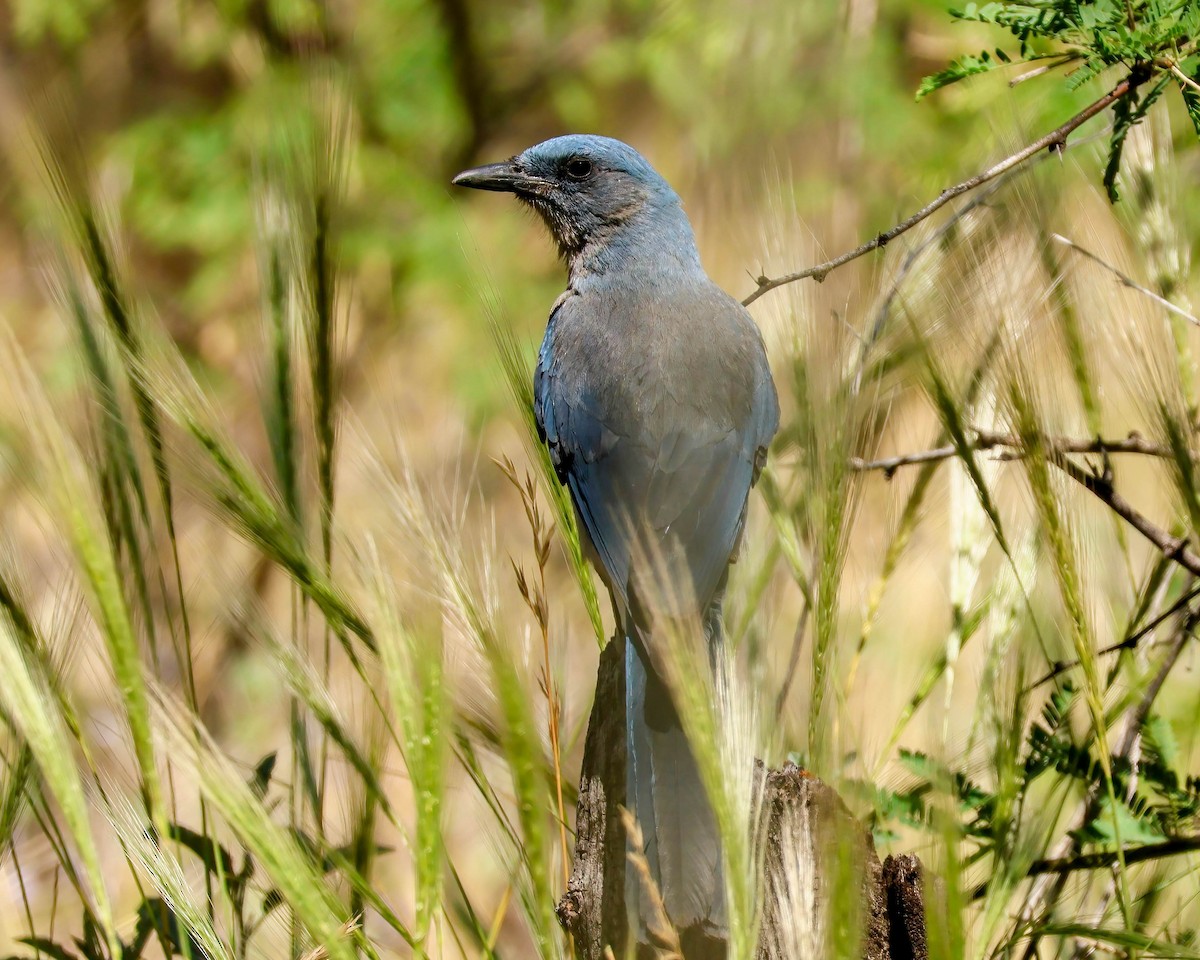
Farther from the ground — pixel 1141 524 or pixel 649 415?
pixel 649 415

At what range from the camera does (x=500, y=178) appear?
12.1 ft

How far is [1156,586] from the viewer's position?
89.0 inches

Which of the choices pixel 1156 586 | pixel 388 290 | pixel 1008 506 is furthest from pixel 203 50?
pixel 1156 586

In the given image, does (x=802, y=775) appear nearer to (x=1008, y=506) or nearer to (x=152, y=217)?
(x=1008, y=506)

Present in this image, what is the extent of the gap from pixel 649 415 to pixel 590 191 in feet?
3.40

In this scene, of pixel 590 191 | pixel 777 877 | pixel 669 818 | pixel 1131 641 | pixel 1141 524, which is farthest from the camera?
pixel 590 191

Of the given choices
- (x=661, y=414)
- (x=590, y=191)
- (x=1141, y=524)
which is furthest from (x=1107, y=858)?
(x=590, y=191)

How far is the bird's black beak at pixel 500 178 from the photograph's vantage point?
3666 mm

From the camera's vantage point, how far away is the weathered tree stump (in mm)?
1603

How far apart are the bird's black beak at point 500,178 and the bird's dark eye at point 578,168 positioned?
124 mm

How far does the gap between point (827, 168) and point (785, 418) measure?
2.35m

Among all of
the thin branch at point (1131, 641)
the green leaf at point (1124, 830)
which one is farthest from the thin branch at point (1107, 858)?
the thin branch at point (1131, 641)

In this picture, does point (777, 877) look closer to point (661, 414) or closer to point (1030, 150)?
point (1030, 150)

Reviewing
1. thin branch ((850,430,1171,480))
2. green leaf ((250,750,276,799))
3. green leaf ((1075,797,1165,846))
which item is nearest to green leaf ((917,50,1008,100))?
thin branch ((850,430,1171,480))
